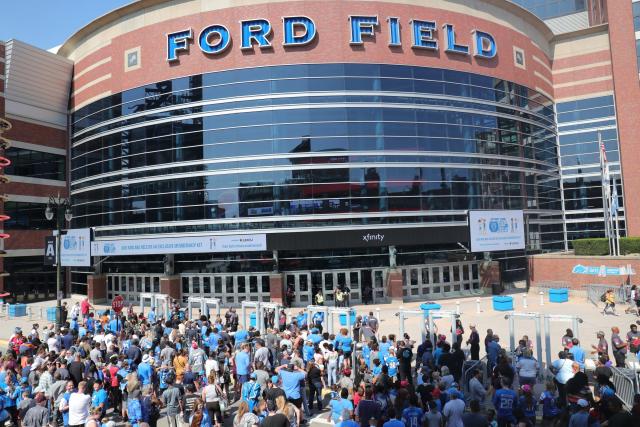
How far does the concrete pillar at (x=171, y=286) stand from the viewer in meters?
36.1

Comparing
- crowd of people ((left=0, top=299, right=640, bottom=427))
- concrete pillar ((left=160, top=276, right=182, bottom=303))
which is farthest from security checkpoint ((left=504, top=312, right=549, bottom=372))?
concrete pillar ((left=160, top=276, right=182, bottom=303))

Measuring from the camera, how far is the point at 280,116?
35.0 metres

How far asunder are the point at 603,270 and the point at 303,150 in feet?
78.9

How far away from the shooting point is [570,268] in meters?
36.9

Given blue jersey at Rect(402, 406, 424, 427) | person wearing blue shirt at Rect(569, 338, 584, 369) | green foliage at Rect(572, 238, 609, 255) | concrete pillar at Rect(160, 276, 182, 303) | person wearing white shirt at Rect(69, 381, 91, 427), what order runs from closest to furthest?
blue jersey at Rect(402, 406, 424, 427)
person wearing white shirt at Rect(69, 381, 91, 427)
person wearing blue shirt at Rect(569, 338, 584, 369)
concrete pillar at Rect(160, 276, 182, 303)
green foliage at Rect(572, 238, 609, 255)

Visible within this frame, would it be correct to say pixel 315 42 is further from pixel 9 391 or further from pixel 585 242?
pixel 9 391

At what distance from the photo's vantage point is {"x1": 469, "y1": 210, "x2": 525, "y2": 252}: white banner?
115 feet

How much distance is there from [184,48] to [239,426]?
33.9 meters

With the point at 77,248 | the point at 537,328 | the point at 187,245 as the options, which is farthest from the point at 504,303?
the point at 77,248

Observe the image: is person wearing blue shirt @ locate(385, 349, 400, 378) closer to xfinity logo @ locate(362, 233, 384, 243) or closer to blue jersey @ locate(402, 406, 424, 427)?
blue jersey @ locate(402, 406, 424, 427)

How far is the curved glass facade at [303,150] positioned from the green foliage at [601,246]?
23.3ft

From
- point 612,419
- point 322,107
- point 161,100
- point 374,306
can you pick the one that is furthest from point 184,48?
point 612,419

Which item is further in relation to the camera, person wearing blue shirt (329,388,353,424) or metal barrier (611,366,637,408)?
metal barrier (611,366,637,408)

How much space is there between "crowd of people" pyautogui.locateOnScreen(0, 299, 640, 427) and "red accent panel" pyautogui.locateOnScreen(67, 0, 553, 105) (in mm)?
24371
